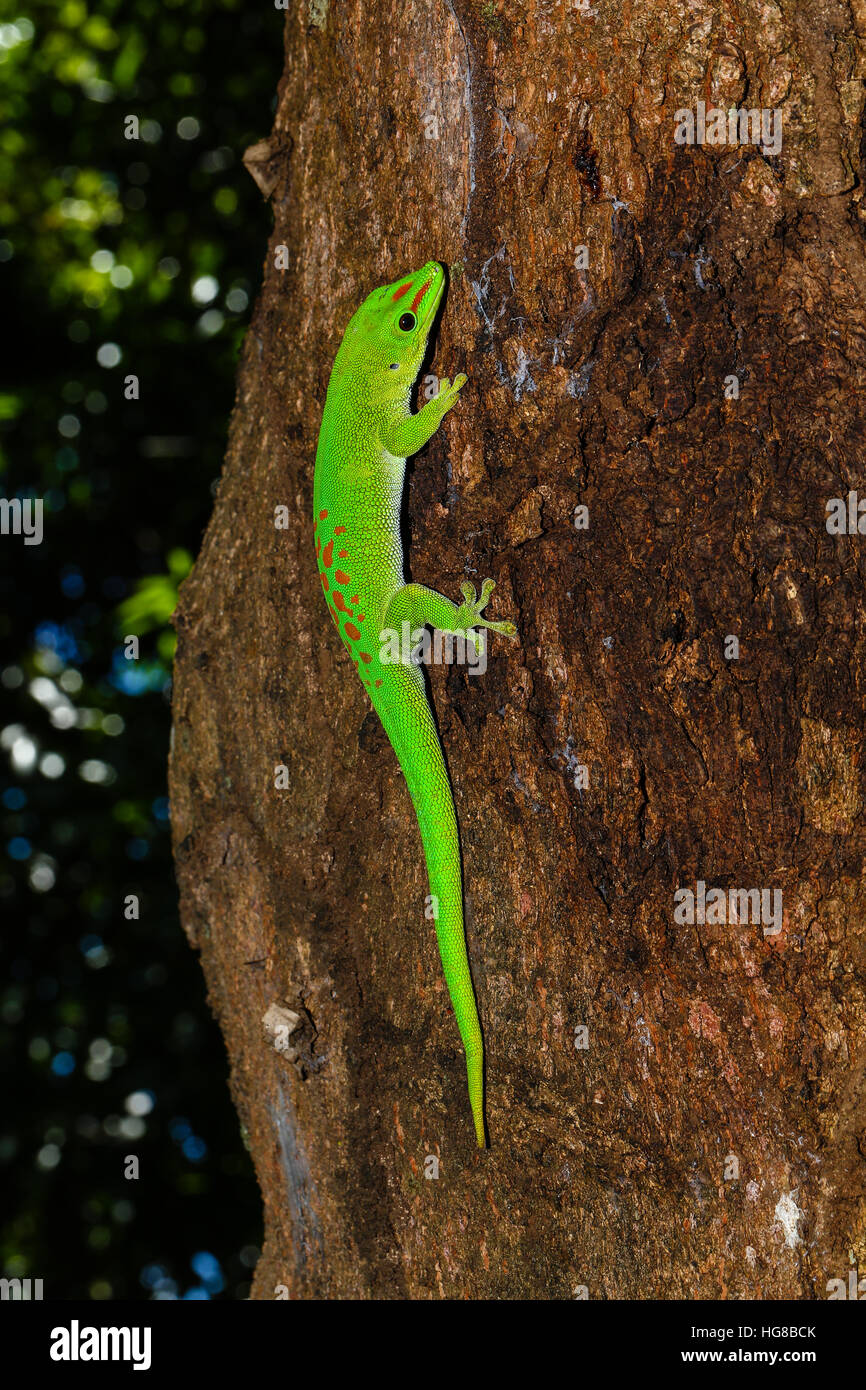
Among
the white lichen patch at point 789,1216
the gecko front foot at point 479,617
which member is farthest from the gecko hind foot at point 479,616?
the white lichen patch at point 789,1216

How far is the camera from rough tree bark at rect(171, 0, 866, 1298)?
206cm

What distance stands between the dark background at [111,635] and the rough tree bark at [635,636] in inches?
87.5

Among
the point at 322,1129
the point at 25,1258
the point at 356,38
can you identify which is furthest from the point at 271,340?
the point at 25,1258

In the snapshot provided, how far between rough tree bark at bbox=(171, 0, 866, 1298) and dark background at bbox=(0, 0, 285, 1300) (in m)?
2.22

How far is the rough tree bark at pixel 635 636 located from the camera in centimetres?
206

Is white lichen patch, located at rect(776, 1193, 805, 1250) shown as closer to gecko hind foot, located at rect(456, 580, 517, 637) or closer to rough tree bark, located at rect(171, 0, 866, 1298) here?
rough tree bark, located at rect(171, 0, 866, 1298)

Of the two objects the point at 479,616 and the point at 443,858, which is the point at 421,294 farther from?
the point at 443,858

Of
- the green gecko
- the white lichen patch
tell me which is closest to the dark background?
the green gecko

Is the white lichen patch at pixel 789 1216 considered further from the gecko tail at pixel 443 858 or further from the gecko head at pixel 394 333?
the gecko head at pixel 394 333

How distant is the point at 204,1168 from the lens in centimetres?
451

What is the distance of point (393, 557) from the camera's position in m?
2.41

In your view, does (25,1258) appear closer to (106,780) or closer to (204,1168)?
(204,1168)

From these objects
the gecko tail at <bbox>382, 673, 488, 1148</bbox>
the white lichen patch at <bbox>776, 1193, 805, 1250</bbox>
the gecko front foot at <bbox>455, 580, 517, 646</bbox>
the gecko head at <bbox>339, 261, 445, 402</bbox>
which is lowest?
the white lichen patch at <bbox>776, 1193, 805, 1250</bbox>

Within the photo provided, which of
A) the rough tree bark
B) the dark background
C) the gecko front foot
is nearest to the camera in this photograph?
the rough tree bark
